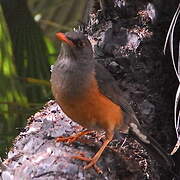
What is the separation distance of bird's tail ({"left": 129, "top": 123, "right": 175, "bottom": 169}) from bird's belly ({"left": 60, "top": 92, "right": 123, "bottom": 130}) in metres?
0.16

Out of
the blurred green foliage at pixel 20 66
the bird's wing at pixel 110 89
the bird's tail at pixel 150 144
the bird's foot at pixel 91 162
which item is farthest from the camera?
the blurred green foliage at pixel 20 66

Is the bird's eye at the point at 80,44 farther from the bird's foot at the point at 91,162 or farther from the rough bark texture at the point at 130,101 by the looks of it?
the bird's foot at the point at 91,162

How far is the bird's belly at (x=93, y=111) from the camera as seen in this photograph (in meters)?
3.72

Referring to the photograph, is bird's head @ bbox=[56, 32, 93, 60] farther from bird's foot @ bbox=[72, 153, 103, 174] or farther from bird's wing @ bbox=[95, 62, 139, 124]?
bird's foot @ bbox=[72, 153, 103, 174]

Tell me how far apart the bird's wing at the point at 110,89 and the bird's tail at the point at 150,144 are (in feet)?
0.31

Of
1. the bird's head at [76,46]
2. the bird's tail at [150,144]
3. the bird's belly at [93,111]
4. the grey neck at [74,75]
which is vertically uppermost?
the bird's head at [76,46]

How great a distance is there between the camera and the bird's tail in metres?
3.98

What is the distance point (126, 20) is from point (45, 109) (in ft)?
2.73

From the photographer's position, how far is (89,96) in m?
3.75

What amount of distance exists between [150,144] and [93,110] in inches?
18.6

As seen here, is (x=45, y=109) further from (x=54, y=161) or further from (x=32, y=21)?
(x=32, y=21)

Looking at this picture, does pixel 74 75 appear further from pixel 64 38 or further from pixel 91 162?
pixel 91 162

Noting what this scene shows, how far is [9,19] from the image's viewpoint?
5586 mm

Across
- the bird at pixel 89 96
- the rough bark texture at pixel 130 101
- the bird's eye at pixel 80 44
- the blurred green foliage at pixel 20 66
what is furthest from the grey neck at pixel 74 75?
the blurred green foliage at pixel 20 66
